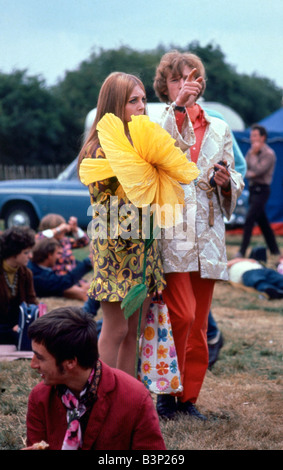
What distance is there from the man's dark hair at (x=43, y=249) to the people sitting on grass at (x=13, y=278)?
159 cm

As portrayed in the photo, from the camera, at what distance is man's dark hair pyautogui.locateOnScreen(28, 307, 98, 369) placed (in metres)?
2.28

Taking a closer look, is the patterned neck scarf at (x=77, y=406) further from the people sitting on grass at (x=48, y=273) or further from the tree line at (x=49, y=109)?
the tree line at (x=49, y=109)

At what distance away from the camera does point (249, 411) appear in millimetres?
3738

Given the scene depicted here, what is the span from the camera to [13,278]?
16.9 ft

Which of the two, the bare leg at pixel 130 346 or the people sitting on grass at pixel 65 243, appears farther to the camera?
the people sitting on grass at pixel 65 243

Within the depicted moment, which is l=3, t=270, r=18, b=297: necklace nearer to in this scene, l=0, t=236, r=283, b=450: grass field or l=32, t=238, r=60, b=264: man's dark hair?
l=0, t=236, r=283, b=450: grass field

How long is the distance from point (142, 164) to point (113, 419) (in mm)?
1086

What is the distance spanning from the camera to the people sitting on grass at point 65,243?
713 cm

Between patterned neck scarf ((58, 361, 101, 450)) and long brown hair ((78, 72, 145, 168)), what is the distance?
119 cm

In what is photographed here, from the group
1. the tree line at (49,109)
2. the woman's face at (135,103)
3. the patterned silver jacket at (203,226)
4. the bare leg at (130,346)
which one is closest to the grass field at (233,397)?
the bare leg at (130,346)

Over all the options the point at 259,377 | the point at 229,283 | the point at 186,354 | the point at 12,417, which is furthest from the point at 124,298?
the point at 229,283

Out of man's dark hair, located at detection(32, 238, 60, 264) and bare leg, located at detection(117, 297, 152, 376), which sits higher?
bare leg, located at detection(117, 297, 152, 376)

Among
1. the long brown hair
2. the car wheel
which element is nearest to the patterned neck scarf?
the long brown hair
